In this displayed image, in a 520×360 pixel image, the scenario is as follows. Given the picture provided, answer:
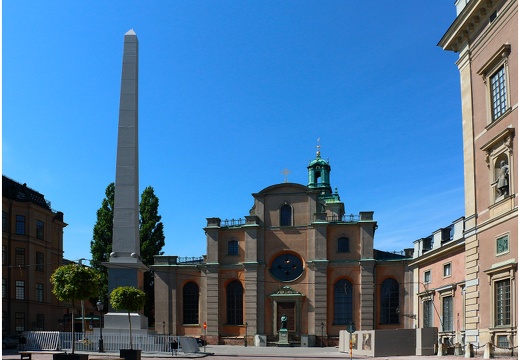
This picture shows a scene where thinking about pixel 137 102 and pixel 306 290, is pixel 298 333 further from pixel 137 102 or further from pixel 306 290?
pixel 137 102

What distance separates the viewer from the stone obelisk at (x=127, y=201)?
30.5 m

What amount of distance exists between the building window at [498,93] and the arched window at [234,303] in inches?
1562

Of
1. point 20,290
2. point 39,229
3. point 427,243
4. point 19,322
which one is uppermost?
point 39,229

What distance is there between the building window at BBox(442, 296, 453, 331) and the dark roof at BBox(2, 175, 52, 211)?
34.1 metres

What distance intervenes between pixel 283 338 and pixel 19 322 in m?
21.2

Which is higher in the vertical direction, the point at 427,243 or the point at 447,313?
the point at 427,243

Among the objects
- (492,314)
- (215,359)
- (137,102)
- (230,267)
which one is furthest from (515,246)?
(230,267)

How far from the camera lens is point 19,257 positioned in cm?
5228

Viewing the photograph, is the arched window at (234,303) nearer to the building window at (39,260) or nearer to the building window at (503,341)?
the building window at (39,260)

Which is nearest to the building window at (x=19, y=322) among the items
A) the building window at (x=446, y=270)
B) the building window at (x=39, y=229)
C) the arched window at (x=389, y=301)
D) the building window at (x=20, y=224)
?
the building window at (x=20, y=224)

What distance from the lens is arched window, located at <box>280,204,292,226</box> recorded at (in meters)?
59.2

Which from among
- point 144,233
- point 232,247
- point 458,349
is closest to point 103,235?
point 144,233

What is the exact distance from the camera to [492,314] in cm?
2188

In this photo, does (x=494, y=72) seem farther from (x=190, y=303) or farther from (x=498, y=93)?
(x=190, y=303)
